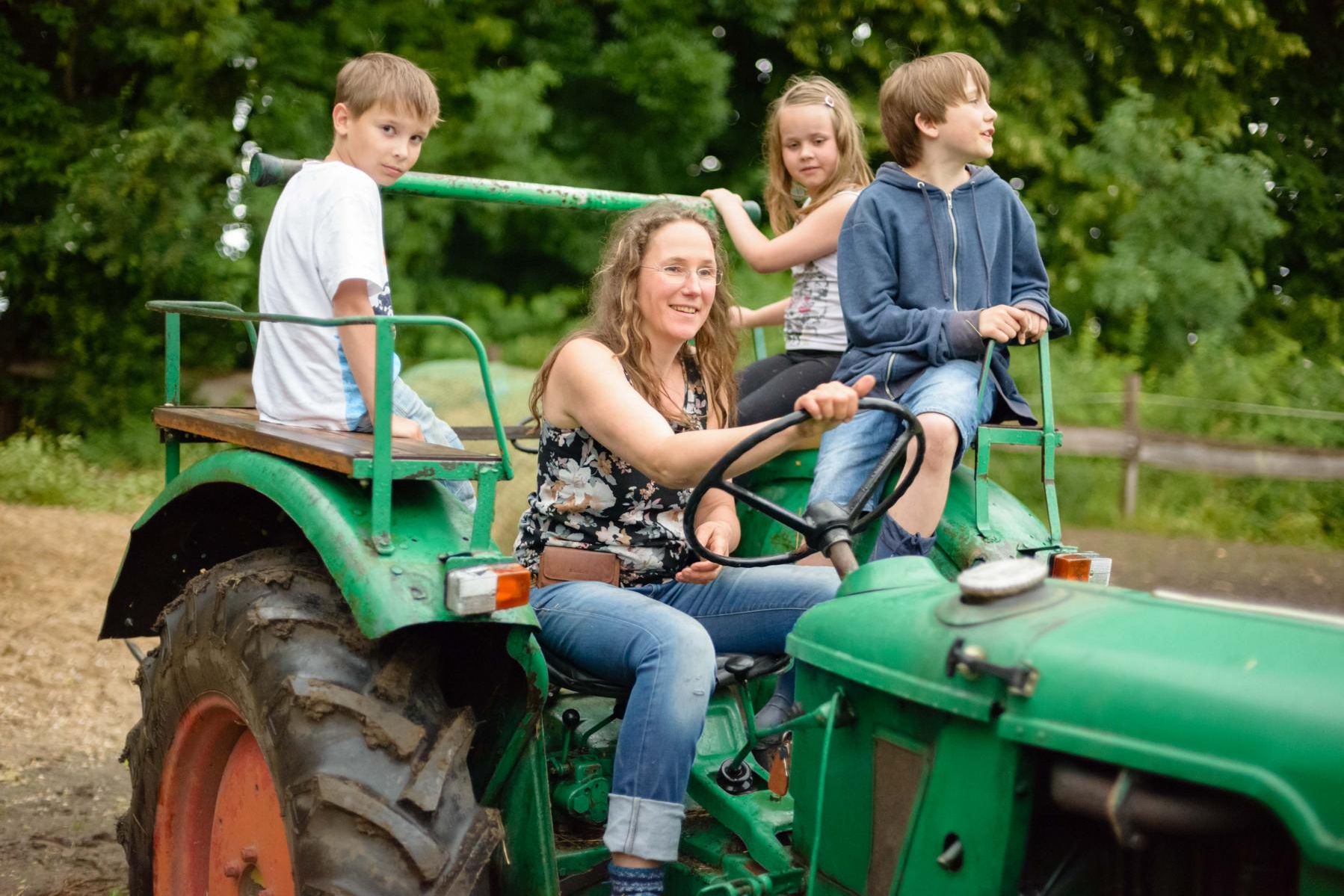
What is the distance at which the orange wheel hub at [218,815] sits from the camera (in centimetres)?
249

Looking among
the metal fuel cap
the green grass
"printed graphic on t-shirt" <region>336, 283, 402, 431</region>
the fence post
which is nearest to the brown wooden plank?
"printed graphic on t-shirt" <region>336, 283, 402, 431</region>

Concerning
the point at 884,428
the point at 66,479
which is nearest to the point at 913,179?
the point at 884,428

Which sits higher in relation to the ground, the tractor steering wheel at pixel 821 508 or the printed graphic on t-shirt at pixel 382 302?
the printed graphic on t-shirt at pixel 382 302

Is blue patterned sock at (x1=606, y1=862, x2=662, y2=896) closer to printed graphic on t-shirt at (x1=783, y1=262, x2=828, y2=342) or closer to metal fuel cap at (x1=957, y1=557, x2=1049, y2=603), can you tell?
metal fuel cap at (x1=957, y1=557, x2=1049, y2=603)

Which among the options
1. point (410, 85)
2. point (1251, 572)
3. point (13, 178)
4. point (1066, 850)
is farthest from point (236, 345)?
point (1066, 850)

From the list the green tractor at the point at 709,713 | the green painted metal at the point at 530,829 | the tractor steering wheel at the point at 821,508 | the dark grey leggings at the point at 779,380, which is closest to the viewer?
the green tractor at the point at 709,713

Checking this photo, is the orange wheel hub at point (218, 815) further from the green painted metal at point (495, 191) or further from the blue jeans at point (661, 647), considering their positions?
the green painted metal at point (495, 191)

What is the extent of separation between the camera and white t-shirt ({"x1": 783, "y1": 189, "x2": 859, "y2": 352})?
3613 millimetres

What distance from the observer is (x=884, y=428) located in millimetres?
3002

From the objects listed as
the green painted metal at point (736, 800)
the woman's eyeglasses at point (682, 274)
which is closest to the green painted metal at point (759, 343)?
the woman's eyeglasses at point (682, 274)

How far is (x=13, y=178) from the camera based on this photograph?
9.99 meters

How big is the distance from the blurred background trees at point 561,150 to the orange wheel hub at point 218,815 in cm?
746

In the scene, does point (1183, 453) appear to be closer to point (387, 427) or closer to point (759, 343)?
point (759, 343)

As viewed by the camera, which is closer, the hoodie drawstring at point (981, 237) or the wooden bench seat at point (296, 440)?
the wooden bench seat at point (296, 440)
